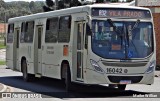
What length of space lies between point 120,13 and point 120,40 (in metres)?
0.91

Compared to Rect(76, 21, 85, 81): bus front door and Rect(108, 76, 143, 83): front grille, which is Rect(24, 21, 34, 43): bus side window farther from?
Rect(108, 76, 143, 83): front grille

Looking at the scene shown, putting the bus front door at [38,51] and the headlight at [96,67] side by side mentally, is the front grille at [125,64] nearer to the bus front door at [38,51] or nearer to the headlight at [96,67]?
the headlight at [96,67]

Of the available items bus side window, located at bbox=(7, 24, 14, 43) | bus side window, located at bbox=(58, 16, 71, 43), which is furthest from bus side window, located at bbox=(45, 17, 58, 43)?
bus side window, located at bbox=(7, 24, 14, 43)

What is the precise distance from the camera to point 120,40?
1519 cm

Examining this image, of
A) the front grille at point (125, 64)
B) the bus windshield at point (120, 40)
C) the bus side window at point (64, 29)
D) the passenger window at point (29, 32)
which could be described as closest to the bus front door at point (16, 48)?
the passenger window at point (29, 32)

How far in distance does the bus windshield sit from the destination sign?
23 cm

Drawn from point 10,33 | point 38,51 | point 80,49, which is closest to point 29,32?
point 38,51

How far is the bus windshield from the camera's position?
49.2 ft

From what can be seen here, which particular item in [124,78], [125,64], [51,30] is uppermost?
[51,30]

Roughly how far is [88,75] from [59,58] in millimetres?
2732

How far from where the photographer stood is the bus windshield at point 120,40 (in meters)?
15.0

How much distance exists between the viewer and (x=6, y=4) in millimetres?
186125

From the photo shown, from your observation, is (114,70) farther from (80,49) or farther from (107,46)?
(80,49)

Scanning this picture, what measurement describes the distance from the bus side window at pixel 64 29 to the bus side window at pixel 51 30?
441mm
